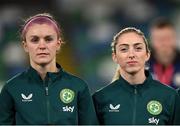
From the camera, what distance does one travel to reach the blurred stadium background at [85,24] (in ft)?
32.3

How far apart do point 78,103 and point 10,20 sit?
21.1 feet

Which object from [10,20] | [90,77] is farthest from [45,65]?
[10,20]

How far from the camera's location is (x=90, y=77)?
32.1 feet

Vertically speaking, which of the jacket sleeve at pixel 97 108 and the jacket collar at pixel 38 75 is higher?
the jacket collar at pixel 38 75

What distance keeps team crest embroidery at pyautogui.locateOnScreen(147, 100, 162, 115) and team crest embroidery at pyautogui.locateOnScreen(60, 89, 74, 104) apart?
60 centimetres

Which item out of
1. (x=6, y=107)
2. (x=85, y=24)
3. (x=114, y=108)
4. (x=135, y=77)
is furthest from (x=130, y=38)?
(x=85, y=24)

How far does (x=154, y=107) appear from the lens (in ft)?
14.0

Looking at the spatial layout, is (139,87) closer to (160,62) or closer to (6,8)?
(160,62)

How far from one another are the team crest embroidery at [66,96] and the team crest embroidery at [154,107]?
0.60 metres

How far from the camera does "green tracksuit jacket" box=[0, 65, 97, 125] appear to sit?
13.3ft

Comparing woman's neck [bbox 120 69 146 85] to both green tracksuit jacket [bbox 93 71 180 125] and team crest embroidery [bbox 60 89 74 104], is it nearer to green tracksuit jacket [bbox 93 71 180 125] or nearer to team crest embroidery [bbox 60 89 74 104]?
green tracksuit jacket [bbox 93 71 180 125]

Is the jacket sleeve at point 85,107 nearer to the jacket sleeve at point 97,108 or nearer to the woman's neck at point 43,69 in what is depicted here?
the jacket sleeve at point 97,108

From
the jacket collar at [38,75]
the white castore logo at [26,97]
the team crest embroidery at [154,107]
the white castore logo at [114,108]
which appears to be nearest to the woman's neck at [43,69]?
the jacket collar at [38,75]

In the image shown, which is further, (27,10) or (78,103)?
(27,10)
